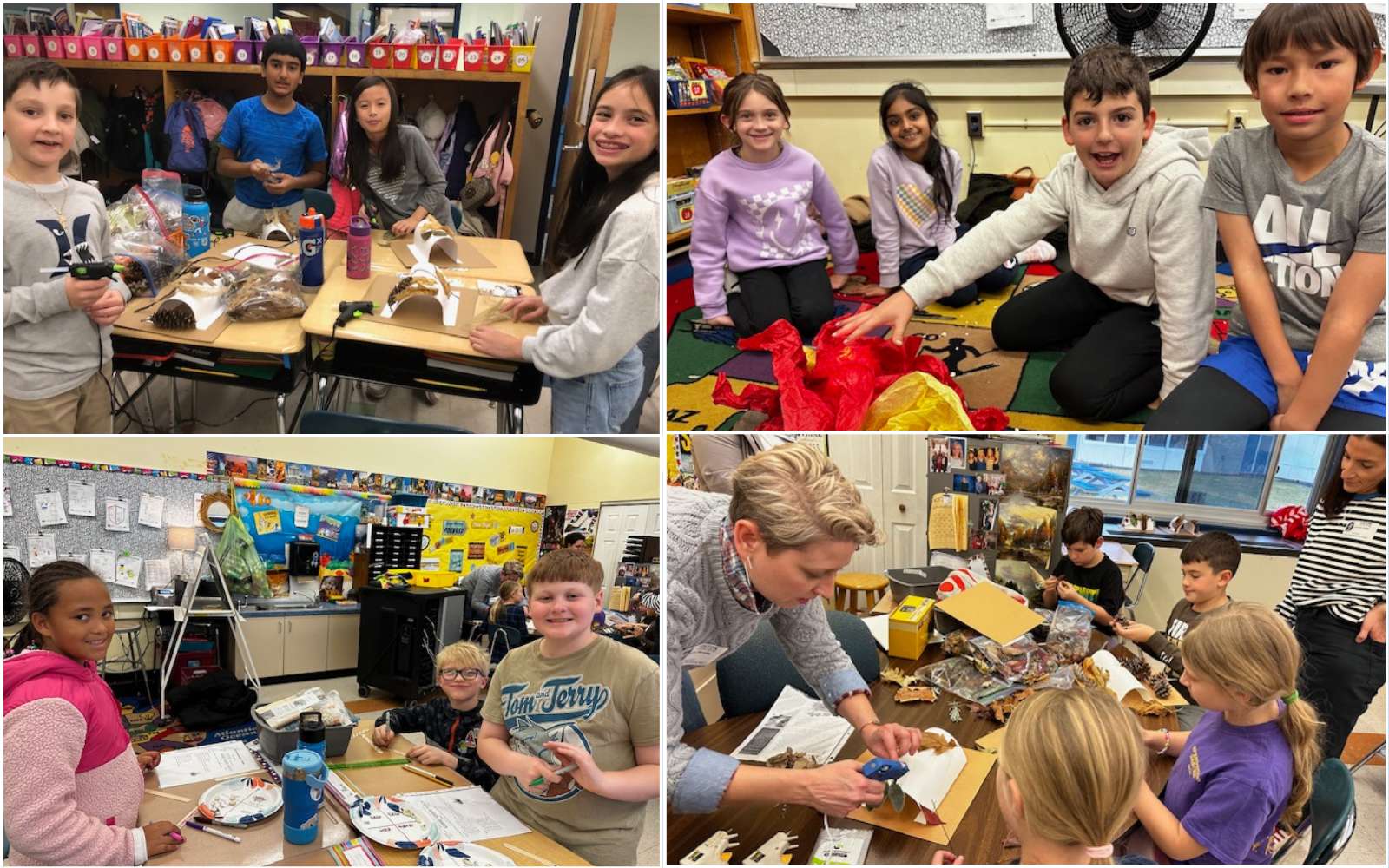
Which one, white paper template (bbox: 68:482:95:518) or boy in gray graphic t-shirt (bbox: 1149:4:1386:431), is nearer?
A: boy in gray graphic t-shirt (bbox: 1149:4:1386:431)

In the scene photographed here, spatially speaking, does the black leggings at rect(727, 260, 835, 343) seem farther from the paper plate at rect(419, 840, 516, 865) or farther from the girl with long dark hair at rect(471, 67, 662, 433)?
the paper plate at rect(419, 840, 516, 865)

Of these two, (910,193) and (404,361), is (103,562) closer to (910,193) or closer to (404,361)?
(404,361)

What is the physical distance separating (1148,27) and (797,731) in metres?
3.60

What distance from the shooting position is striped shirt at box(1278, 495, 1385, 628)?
1.61m

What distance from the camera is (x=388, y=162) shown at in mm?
2748

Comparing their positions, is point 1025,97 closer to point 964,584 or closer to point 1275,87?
point 1275,87

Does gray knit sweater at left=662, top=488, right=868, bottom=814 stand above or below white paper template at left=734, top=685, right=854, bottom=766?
above

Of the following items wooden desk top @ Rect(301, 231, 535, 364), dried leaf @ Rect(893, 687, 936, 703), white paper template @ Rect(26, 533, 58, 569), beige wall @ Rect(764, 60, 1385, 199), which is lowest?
dried leaf @ Rect(893, 687, 936, 703)

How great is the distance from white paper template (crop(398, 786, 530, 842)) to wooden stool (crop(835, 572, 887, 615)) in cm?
84

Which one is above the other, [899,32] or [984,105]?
[899,32]

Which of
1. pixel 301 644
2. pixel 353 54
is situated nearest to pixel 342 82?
pixel 353 54

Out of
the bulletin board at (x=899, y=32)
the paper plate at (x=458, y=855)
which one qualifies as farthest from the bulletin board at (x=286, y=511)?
the bulletin board at (x=899, y=32)

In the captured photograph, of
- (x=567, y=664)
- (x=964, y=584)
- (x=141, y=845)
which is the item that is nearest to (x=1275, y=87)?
(x=964, y=584)

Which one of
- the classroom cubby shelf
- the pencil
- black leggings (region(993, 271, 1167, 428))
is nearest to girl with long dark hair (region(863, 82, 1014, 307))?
black leggings (region(993, 271, 1167, 428))
